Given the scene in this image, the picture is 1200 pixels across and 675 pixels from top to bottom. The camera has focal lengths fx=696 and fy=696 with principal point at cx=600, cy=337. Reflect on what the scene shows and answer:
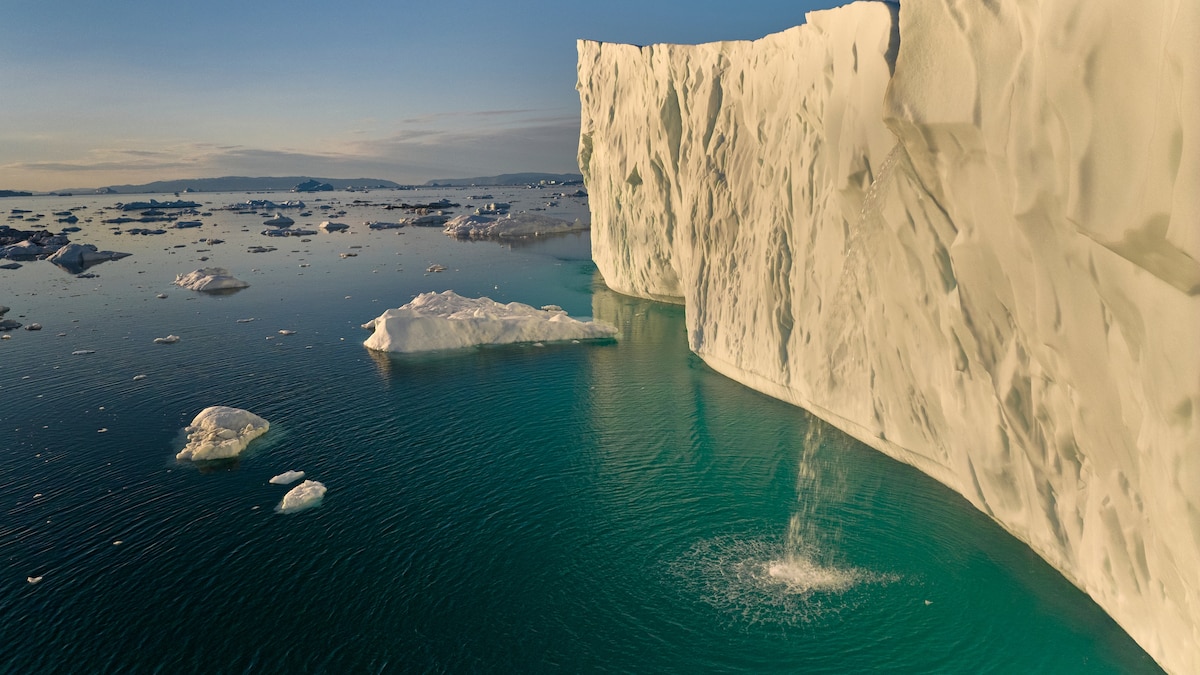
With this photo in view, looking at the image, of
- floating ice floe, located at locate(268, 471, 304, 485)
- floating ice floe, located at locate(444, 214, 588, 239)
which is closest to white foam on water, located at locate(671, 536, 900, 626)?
floating ice floe, located at locate(268, 471, 304, 485)

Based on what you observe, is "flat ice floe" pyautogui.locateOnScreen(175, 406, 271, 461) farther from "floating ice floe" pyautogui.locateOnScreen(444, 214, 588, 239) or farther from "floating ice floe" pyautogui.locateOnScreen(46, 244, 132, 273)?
"floating ice floe" pyautogui.locateOnScreen(444, 214, 588, 239)

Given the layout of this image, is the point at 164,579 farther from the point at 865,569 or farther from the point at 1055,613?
the point at 1055,613

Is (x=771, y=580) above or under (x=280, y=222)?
under

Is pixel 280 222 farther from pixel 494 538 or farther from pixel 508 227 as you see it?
pixel 494 538

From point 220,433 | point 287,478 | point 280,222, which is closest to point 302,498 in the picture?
point 287,478

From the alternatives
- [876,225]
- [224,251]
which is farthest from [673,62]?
[224,251]

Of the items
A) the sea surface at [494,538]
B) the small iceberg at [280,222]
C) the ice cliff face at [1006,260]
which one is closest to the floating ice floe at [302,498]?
the sea surface at [494,538]

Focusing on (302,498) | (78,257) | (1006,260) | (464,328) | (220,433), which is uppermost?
(1006,260)
